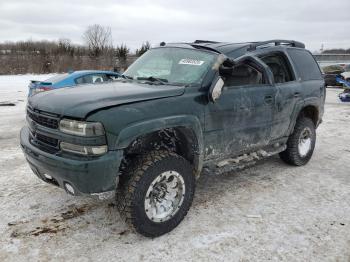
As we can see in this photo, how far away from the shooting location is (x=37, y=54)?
28.9m

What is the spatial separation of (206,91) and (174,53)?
0.95m

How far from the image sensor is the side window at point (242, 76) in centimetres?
405

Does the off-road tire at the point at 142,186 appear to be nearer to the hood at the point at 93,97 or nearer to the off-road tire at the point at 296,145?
the hood at the point at 93,97

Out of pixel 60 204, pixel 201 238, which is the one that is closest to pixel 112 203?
pixel 60 204

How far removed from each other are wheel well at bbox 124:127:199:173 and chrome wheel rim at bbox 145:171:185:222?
30 centimetres

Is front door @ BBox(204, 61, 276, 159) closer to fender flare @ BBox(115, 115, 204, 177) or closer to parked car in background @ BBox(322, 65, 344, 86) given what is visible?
fender flare @ BBox(115, 115, 204, 177)

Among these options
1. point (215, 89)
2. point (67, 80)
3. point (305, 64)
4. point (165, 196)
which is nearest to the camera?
point (165, 196)

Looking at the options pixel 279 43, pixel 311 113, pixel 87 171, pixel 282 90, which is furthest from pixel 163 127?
pixel 311 113

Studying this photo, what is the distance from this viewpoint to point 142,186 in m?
3.21

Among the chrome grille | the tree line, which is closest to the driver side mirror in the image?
the chrome grille

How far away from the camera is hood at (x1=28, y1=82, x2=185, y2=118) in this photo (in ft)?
9.99

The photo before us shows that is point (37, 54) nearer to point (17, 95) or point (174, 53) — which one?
point (17, 95)

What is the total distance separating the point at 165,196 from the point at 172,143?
1.90 feet

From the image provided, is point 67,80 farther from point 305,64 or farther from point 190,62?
point 305,64
